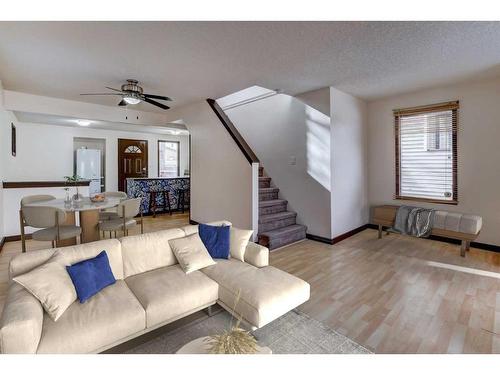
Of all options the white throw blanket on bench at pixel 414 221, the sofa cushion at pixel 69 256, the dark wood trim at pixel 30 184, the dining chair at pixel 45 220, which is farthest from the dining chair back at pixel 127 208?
the white throw blanket on bench at pixel 414 221

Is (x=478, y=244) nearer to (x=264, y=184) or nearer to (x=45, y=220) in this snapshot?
(x=264, y=184)

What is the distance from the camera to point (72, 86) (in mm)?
4156

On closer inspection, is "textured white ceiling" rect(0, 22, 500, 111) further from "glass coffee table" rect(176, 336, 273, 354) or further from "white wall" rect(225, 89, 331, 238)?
"glass coffee table" rect(176, 336, 273, 354)

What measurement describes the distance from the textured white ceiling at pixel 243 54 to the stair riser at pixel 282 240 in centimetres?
245

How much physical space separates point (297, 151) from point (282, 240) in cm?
169

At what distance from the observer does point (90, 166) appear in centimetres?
745

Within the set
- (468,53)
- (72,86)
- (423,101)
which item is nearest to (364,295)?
(468,53)

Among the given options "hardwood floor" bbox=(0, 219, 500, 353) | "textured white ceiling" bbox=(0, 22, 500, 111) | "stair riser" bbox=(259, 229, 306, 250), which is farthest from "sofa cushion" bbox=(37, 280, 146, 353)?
"stair riser" bbox=(259, 229, 306, 250)

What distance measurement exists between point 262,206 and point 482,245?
138 inches

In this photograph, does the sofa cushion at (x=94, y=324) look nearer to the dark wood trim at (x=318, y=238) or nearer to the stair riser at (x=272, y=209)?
the stair riser at (x=272, y=209)

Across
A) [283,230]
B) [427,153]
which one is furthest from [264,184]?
[427,153]
